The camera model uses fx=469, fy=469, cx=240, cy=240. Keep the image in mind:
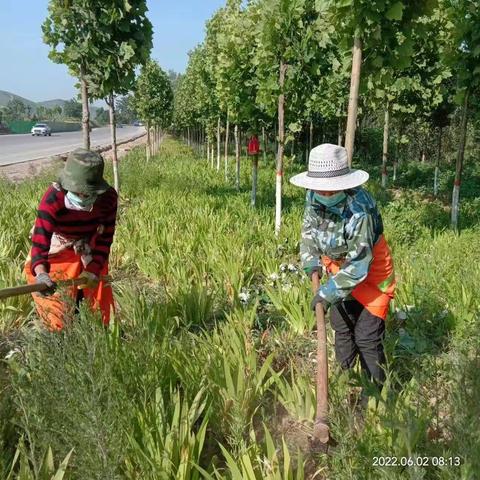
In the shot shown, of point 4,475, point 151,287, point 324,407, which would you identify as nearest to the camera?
point 4,475

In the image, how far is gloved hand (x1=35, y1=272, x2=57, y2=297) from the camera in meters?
2.48

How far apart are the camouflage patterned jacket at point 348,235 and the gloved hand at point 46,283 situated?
1.41m

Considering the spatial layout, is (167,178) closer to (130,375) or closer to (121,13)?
(121,13)

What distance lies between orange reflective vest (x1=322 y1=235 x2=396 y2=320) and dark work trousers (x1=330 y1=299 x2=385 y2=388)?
2.3 inches

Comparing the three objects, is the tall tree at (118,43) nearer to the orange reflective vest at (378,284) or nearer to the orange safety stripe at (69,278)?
the orange safety stripe at (69,278)

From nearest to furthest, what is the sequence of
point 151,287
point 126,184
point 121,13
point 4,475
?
point 4,475 < point 151,287 < point 121,13 < point 126,184

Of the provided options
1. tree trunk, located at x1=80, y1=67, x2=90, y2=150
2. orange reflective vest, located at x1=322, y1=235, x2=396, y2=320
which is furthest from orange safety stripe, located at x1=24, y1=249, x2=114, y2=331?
tree trunk, located at x1=80, y1=67, x2=90, y2=150

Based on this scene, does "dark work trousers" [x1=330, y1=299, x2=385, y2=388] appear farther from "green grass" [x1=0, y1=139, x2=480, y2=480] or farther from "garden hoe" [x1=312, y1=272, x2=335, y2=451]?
"garden hoe" [x1=312, y1=272, x2=335, y2=451]

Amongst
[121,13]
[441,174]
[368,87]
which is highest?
[121,13]

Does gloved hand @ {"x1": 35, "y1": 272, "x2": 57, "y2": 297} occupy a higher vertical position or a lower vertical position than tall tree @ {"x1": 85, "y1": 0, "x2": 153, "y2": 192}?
lower

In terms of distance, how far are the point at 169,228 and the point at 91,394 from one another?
159 inches

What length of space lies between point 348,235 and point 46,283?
1.61 meters

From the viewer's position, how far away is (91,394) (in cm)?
169

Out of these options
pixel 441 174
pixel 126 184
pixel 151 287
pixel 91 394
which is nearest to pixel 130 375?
pixel 91 394
